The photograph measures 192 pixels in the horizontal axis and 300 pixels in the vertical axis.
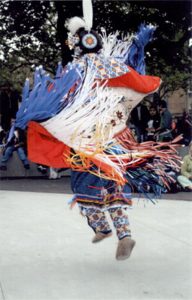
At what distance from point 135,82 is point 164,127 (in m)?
4.91

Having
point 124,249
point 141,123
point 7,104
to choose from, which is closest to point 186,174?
point 141,123

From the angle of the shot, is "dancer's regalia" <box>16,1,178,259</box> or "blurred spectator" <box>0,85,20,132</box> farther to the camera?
"blurred spectator" <box>0,85,20,132</box>

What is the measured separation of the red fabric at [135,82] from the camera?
3.64m

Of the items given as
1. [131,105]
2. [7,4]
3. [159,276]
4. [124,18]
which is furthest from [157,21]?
[159,276]

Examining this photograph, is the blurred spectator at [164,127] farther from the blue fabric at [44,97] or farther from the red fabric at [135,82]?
the blue fabric at [44,97]

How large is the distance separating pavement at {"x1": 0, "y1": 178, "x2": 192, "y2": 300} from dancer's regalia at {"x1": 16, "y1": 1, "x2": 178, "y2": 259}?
0.84 feet

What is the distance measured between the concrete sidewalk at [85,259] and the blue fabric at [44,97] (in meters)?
0.93

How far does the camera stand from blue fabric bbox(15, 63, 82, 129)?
11.0 ft

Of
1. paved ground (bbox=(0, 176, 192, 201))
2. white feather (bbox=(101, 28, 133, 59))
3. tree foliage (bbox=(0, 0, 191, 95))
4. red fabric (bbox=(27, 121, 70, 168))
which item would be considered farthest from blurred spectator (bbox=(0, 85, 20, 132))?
red fabric (bbox=(27, 121, 70, 168))

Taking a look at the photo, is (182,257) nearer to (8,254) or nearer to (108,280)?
(108,280)

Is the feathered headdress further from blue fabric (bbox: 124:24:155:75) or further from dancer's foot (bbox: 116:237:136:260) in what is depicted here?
dancer's foot (bbox: 116:237:136:260)

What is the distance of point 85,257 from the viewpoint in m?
3.85

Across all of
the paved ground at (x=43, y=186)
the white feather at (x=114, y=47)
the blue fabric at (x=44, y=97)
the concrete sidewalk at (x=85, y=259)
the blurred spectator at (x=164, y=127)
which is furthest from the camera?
the blurred spectator at (x=164, y=127)

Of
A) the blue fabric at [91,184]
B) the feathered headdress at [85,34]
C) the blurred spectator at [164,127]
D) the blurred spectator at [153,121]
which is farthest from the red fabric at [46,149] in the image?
the blurred spectator at [153,121]
